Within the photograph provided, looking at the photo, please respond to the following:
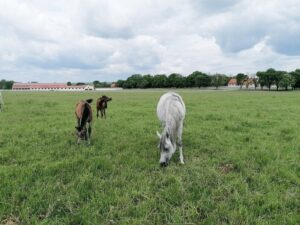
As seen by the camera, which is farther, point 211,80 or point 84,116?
point 211,80

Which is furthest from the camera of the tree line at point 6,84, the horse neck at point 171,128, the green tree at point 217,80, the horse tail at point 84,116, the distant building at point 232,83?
the tree line at point 6,84

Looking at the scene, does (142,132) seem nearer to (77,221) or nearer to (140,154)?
(140,154)

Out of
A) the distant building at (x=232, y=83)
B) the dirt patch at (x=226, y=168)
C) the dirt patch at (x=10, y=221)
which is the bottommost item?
the dirt patch at (x=10, y=221)

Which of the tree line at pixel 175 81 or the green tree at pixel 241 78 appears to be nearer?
the tree line at pixel 175 81

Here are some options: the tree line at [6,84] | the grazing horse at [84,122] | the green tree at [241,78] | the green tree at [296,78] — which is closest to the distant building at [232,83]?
the green tree at [241,78]

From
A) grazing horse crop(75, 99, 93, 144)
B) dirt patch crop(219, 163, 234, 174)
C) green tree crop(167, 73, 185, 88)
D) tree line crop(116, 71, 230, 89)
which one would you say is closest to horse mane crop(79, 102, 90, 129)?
grazing horse crop(75, 99, 93, 144)

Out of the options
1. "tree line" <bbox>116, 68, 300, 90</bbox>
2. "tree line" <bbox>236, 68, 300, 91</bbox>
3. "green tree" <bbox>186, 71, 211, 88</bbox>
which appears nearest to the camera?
"tree line" <bbox>236, 68, 300, 91</bbox>

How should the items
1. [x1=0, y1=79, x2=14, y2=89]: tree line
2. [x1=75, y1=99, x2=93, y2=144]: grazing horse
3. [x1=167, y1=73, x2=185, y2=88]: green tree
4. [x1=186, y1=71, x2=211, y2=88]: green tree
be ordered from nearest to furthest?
1. [x1=75, y1=99, x2=93, y2=144]: grazing horse
2. [x1=186, y1=71, x2=211, y2=88]: green tree
3. [x1=167, y1=73, x2=185, y2=88]: green tree
4. [x1=0, y1=79, x2=14, y2=89]: tree line

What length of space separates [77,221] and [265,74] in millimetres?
112079

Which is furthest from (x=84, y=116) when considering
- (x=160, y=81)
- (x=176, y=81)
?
(x=160, y=81)

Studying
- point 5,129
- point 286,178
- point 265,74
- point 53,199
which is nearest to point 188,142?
point 286,178

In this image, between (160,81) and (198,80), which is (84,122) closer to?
(198,80)

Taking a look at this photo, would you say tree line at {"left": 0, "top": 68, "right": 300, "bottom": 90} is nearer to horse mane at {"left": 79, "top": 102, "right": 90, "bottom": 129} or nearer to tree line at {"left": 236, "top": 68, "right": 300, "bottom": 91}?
tree line at {"left": 236, "top": 68, "right": 300, "bottom": 91}

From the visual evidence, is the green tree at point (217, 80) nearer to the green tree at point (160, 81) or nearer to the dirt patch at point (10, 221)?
the green tree at point (160, 81)
